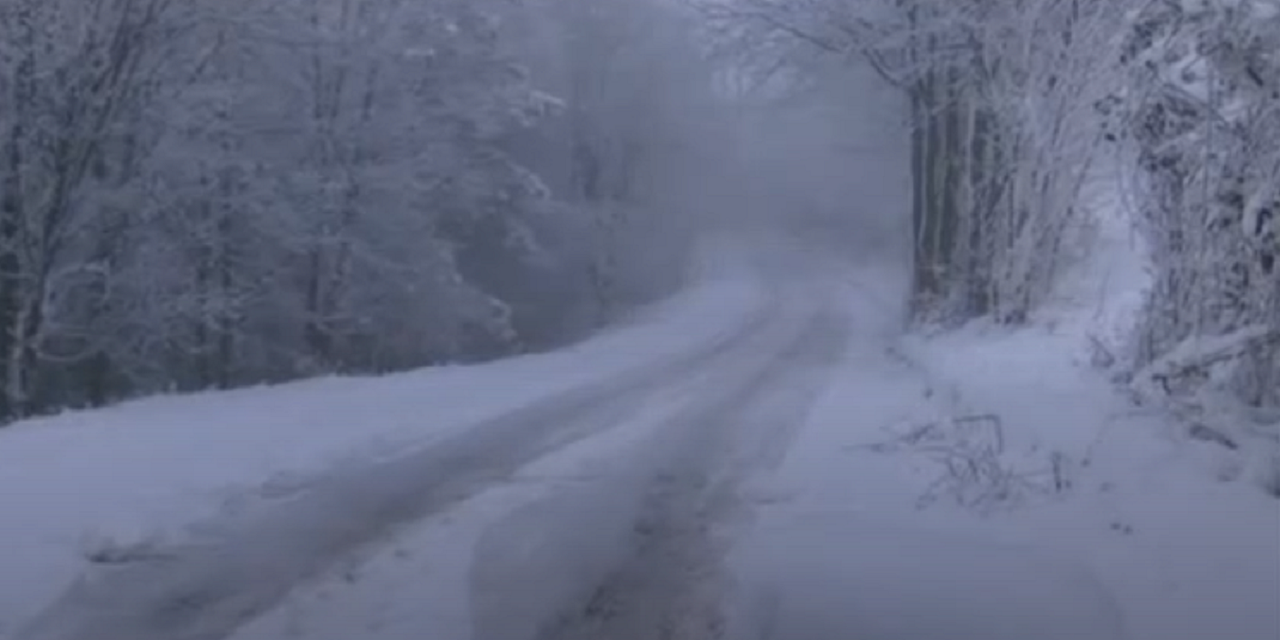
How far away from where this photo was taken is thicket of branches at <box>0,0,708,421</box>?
810 inches

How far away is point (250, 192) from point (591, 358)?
6078 millimetres

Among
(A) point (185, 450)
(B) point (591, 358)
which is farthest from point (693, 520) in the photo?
(B) point (591, 358)

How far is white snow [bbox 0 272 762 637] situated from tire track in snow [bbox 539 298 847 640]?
237 cm

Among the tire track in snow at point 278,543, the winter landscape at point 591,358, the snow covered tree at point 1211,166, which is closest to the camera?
the tire track in snow at point 278,543

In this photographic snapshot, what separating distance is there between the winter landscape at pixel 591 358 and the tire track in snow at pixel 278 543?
5 cm

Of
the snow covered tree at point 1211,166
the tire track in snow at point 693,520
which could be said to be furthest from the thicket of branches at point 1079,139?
the tire track in snow at point 693,520

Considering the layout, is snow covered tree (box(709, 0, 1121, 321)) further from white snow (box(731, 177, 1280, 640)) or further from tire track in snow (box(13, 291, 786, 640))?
tire track in snow (box(13, 291, 786, 640))

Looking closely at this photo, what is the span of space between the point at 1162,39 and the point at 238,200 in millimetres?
16077

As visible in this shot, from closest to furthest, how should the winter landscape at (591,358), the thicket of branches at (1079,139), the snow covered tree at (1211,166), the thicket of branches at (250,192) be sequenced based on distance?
the winter landscape at (591,358), the snow covered tree at (1211,166), the thicket of branches at (1079,139), the thicket of branches at (250,192)

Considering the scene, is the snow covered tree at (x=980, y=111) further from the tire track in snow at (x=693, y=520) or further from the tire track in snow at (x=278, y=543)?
the tire track in snow at (x=278, y=543)

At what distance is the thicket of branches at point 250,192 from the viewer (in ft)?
67.5

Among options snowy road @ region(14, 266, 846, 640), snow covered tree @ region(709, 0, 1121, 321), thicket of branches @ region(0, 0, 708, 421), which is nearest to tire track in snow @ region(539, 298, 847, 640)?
snowy road @ region(14, 266, 846, 640)

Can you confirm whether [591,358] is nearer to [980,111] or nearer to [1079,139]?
[980,111]

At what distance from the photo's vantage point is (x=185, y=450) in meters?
13.9
